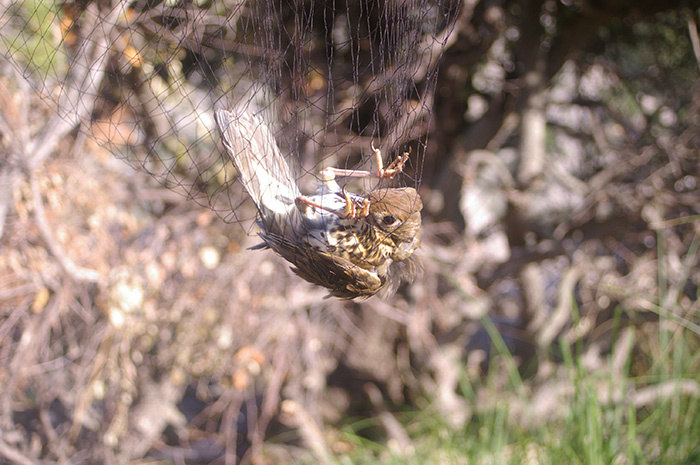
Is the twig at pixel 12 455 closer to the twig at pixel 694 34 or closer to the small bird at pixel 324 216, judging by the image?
the small bird at pixel 324 216

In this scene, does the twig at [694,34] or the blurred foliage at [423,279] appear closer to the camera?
the blurred foliage at [423,279]

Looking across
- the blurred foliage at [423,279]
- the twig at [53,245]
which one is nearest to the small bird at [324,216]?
the blurred foliage at [423,279]

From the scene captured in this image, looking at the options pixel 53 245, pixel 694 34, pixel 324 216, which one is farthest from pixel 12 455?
pixel 694 34

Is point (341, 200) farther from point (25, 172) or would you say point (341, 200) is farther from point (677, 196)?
point (677, 196)

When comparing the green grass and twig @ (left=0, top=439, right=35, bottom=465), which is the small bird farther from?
twig @ (left=0, top=439, right=35, bottom=465)

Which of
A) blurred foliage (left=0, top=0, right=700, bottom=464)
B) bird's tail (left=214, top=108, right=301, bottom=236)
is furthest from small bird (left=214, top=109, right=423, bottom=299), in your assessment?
blurred foliage (left=0, top=0, right=700, bottom=464)

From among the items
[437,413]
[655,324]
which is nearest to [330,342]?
[437,413]

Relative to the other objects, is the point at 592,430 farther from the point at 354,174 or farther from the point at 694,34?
the point at 694,34

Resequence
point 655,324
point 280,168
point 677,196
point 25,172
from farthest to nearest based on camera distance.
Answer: point 655,324
point 677,196
point 25,172
point 280,168

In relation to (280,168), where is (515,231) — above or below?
below
